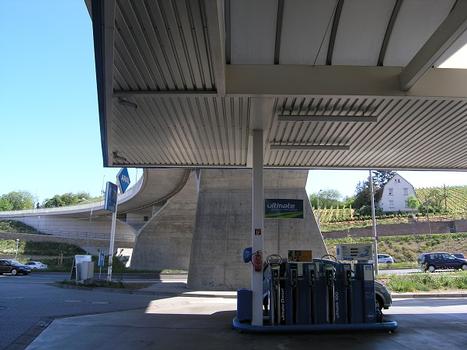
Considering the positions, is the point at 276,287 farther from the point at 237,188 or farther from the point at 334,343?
the point at 237,188

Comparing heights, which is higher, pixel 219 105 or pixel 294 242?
pixel 219 105

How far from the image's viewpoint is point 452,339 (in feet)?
32.4

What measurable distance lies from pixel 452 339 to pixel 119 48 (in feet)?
28.3

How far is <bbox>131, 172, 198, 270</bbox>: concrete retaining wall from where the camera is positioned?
5047 cm

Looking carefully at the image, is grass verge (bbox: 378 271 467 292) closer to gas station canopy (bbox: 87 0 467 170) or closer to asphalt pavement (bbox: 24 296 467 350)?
asphalt pavement (bbox: 24 296 467 350)

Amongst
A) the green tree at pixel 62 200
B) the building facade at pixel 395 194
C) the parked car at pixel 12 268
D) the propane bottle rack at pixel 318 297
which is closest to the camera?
the propane bottle rack at pixel 318 297

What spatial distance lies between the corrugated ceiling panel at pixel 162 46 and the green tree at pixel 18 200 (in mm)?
154448

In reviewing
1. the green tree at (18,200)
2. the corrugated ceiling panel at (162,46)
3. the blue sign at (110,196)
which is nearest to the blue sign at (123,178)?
the blue sign at (110,196)

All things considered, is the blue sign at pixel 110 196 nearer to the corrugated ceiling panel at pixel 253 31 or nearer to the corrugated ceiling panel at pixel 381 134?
the corrugated ceiling panel at pixel 381 134

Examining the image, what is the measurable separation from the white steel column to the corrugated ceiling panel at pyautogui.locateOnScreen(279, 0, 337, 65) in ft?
10.2

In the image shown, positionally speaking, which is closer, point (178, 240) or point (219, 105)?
point (219, 105)

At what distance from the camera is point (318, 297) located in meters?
11.4

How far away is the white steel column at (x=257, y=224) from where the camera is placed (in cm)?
1144

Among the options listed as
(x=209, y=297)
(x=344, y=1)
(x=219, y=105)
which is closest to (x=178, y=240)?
(x=209, y=297)
